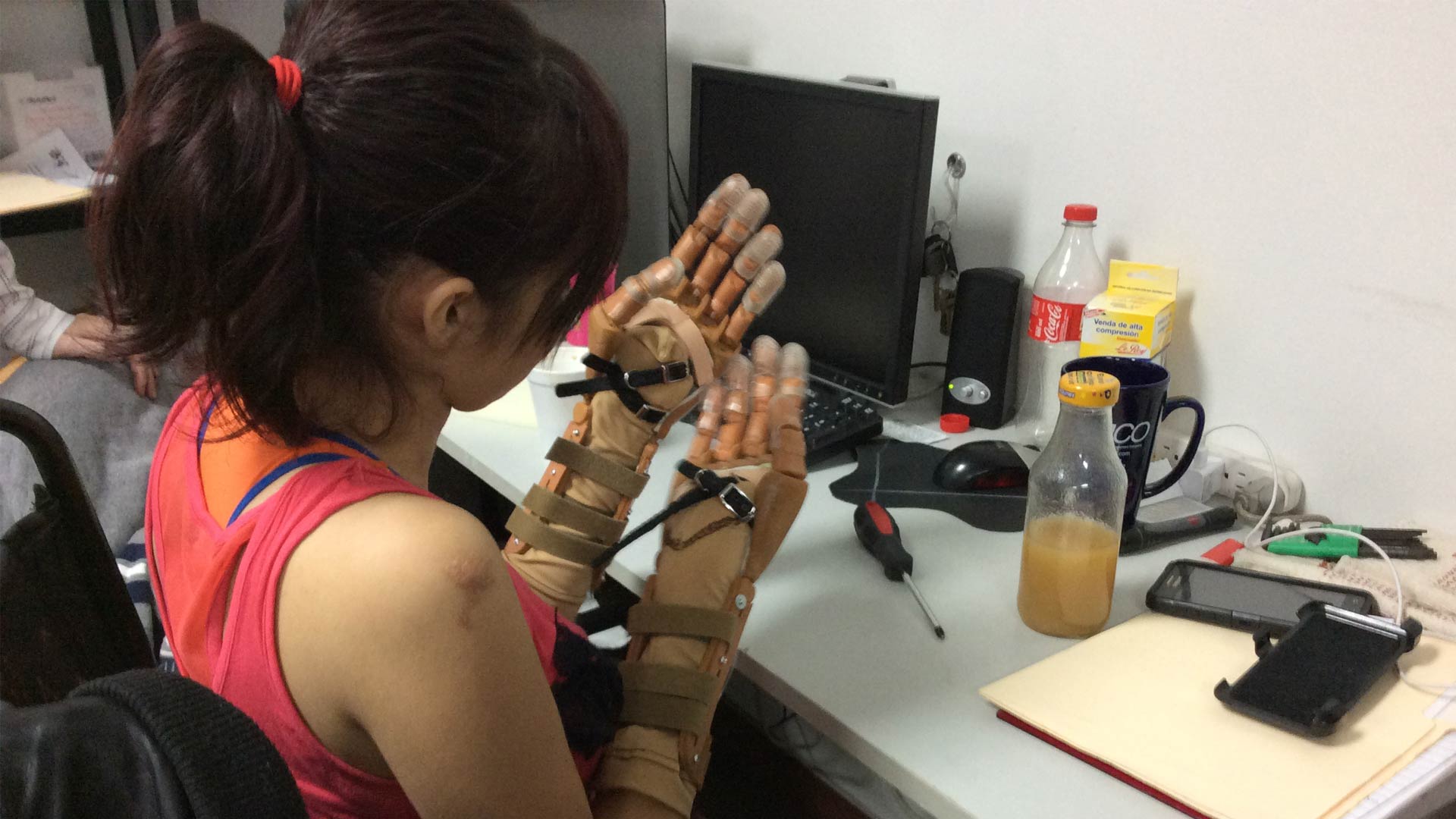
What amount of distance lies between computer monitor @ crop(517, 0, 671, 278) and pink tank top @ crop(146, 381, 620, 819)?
941 millimetres

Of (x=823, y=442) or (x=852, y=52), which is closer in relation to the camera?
(x=823, y=442)

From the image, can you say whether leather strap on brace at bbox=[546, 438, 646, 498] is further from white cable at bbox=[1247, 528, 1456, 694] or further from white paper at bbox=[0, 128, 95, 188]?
white paper at bbox=[0, 128, 95, 188]

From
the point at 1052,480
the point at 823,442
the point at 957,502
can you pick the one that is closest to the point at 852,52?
the point at 823,442

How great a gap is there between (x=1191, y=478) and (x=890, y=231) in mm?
457

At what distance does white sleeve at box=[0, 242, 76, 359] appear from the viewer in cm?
183

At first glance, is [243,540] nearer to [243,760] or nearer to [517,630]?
[517,630]

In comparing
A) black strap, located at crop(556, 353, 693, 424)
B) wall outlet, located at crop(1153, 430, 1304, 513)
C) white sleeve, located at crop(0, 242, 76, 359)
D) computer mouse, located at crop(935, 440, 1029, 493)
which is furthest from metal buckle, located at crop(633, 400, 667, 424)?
white sleeve, located at crop(0, 242, 76, 359)

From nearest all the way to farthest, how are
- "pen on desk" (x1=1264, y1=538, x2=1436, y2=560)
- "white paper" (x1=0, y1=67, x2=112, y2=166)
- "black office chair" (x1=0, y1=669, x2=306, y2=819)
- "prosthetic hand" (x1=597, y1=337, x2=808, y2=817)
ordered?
"black office chair" (x1=0, y1=669, x2=306, y2=819) < "prosthetic hand" (x1=597, y1=337, x2=808, y2=817) < "pen on desk" (x1=1264, y1=538, x2=1436, y2=560) < "white paper" (x1=0, y1=67, x2=112, y2=166)

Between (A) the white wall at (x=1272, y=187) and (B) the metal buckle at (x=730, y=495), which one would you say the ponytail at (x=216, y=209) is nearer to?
(B) the metal buckle at (x=730, y=495)

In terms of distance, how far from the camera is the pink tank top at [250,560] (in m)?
0.63

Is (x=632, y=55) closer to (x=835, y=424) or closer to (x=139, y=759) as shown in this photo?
(x=835, y=424)

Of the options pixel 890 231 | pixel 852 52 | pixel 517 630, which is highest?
pixel 852 52

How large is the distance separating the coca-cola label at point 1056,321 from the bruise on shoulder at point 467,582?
81 cm

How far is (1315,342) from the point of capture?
1.05 metres
